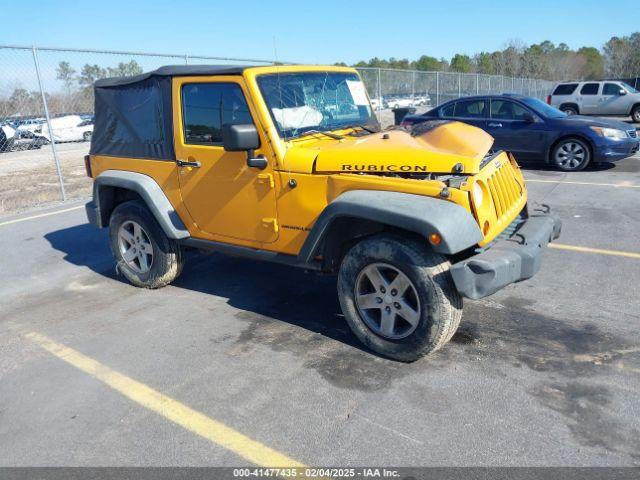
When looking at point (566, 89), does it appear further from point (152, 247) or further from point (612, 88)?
point (152, 247)

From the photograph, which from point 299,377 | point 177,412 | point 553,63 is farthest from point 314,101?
point 553,63

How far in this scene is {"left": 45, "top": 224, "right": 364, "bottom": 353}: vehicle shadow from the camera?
432 cm

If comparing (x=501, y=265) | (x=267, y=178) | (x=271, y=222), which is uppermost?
(x=267, y=178)

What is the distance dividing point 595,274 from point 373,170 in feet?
9.03

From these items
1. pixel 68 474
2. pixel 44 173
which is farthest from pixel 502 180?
pixel 44 173

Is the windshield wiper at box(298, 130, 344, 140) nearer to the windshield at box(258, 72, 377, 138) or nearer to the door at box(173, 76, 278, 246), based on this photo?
the windshield at box(258, 72, 377, 138)

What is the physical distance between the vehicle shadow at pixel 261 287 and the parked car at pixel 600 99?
1867cm

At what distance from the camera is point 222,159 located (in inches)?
164

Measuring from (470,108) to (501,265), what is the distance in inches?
347

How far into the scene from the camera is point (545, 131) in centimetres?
1045

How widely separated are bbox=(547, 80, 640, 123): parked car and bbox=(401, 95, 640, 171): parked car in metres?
11.0

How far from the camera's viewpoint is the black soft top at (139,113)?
4.52m

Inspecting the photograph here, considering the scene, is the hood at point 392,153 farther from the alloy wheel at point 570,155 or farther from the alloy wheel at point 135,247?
the alloy wheel at point 570,155

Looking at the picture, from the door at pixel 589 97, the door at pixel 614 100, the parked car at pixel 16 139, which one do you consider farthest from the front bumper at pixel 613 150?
the parked car at pixel 16 139
